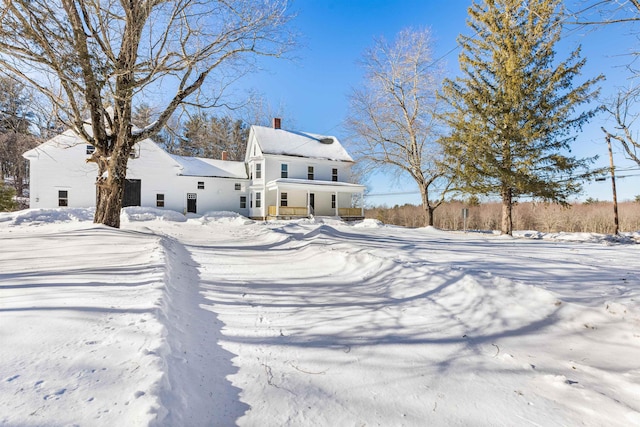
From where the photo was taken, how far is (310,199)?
26.7 metres

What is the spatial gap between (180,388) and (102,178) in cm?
1003

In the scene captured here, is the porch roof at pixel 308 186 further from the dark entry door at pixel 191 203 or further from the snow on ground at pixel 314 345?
the snow on ground at pixel 314 345

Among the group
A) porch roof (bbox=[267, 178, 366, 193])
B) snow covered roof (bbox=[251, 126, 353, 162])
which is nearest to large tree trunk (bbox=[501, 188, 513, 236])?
porch roof (bbox=[267, 178, 366, 193])

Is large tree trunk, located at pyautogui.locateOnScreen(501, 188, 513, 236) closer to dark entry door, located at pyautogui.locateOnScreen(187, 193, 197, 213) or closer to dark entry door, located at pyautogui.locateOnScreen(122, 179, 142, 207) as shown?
dark entry door, located at pyautogui.locateOnScreen(187, 193, 197, 213)

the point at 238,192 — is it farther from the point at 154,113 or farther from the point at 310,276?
the point at 310,276

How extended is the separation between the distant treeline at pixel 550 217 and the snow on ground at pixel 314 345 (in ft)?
52.5

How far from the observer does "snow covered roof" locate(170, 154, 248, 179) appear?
2658 centimetres

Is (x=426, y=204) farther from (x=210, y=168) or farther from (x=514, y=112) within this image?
(x=210, y=168)

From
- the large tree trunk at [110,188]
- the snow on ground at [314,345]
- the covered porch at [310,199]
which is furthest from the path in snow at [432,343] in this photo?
the covered porch at [310,199]

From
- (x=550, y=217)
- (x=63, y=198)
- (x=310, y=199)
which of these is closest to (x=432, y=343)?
(x=310, y=199)

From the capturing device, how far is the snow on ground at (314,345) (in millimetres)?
1913

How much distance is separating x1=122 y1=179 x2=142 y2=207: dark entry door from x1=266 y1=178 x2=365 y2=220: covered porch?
10.2 metres

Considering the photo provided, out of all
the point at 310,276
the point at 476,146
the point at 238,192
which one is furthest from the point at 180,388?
the point at 238,192

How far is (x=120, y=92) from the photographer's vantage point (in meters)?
8.16
